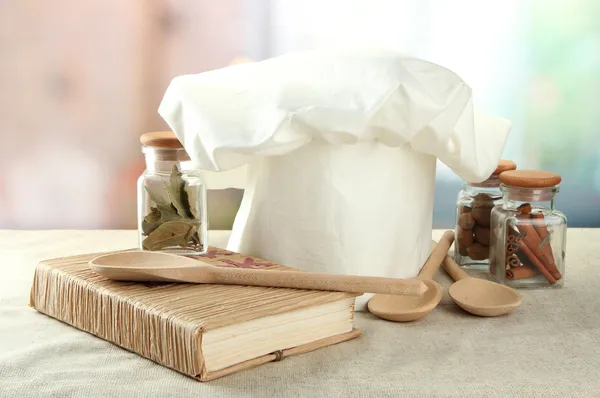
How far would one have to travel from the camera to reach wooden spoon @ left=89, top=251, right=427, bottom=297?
586 mm

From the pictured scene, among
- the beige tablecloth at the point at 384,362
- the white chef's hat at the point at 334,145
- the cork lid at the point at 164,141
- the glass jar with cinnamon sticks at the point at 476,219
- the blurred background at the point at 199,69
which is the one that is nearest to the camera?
the beige tablecloth at the point at 384,362

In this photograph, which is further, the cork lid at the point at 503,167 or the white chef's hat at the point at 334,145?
the cork lid at the point at 503,167

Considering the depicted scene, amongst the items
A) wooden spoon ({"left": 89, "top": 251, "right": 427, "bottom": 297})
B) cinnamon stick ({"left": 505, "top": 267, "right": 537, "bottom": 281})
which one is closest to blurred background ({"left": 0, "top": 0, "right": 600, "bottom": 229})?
cinnamon stick ({"left": 505, "top": 267, "right": 537, "bottom": 281})

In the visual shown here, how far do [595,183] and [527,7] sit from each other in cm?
27

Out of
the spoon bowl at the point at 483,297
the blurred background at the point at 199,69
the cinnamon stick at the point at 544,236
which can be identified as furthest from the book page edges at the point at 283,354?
the blurred background at the point at 199,69

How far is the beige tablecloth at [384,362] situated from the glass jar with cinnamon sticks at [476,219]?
0.11 meters

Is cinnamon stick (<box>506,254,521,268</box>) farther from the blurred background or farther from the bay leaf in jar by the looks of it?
the blurred background

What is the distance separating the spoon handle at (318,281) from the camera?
1.91 ft

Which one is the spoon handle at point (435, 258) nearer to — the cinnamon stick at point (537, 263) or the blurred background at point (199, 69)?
the cinnamon stick at point (537, 263)

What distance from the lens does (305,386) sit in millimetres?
517

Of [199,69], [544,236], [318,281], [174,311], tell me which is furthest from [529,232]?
[199,69]

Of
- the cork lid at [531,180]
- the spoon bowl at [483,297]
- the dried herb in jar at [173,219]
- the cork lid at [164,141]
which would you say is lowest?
the spoon bowl at [483,297]

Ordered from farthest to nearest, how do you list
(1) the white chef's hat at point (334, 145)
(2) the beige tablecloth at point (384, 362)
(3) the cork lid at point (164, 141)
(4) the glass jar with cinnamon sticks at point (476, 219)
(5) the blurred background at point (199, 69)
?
(5) the blurred background at point (199, 69) → (4) the glass jar with cinnamon sticks at point (476, 219) → (3) the cork lid at point (164, 141) → (1) the white chef's hat at point (334, 145) → (2) the beige tablecloth at point (384, 362)

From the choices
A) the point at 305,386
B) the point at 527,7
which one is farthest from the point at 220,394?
the point at 527,7
